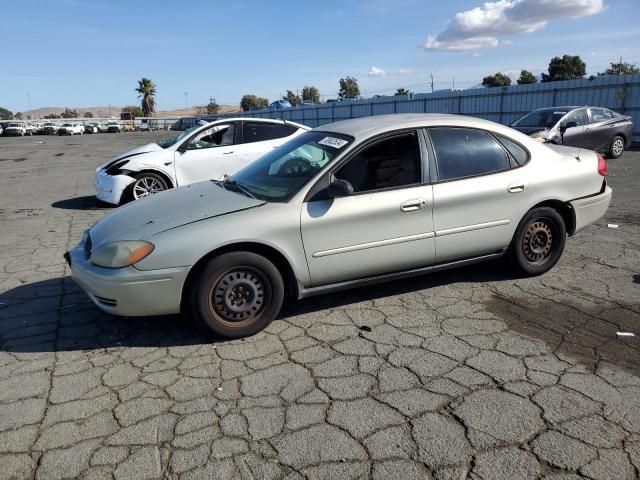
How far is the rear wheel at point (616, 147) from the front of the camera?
14336mm

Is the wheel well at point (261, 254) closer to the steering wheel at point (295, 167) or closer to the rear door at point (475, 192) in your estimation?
the steering wheel at point (295, 167)

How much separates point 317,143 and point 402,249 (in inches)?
46.7

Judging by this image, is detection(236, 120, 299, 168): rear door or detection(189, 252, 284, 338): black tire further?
detection(236, 120, 299, 168): rear door

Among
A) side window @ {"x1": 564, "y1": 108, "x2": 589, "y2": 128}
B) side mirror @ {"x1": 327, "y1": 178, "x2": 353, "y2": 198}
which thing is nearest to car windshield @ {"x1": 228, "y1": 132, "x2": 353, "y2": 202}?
side mirror @ {"x1": 327, "y1": 178, "x2": 353, "y2": 198}

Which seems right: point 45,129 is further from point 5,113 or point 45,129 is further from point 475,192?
point 5,113

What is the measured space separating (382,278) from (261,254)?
1.03 meters

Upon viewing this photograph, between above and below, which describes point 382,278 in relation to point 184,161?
below

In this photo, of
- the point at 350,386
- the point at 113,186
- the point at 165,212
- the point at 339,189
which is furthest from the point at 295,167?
the point at 113,186

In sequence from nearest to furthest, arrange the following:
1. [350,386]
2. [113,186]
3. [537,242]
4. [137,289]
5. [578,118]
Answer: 1. [350,386]
2. [137,289]
3. [537,242]
4. [113,186]
5. [578,118]

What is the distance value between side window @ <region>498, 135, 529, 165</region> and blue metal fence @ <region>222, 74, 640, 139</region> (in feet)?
57.6

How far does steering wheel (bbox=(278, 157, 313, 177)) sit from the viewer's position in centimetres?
424

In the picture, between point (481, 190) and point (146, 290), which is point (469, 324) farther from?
point (146, 290)

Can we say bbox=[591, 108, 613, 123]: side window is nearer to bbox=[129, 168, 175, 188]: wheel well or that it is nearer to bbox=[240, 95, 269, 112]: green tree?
bbox=[129, 168, 175, 188]: wheel well

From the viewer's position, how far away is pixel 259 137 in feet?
30.5
